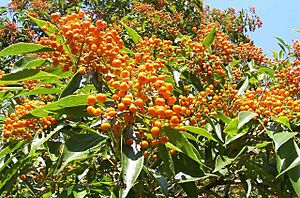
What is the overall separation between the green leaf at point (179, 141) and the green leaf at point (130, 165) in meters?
0.12

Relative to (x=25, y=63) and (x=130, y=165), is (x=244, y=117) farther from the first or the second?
(x=25, y=63)

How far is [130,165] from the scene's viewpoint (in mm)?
1475

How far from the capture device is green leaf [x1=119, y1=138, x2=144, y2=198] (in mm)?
1406

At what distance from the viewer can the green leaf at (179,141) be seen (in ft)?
5.11

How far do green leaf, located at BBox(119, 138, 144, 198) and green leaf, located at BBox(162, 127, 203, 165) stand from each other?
0.40ft

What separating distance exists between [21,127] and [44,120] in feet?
0.41

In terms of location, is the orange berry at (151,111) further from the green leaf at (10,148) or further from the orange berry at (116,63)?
the green leaf at (10,148)

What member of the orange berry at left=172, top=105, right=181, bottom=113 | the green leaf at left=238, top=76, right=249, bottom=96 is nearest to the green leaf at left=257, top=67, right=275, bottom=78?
the green leaf at left=238, top=76, right=249, bottom=96

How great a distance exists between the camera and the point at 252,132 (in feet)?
6.58

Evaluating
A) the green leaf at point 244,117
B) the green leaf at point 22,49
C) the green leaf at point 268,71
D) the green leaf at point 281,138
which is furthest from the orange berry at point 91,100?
the green leaf at point 268,71

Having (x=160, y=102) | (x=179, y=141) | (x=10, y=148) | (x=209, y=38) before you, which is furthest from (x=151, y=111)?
(x=209, y=38)

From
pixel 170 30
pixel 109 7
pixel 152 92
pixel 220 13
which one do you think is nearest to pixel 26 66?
pixel 152 92

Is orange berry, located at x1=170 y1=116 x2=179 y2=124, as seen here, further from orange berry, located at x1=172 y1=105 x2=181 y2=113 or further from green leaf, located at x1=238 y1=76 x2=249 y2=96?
green leaf, located at x1=238 y1=76 x2=249 y2=96

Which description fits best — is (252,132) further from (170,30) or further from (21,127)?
(170,30)
